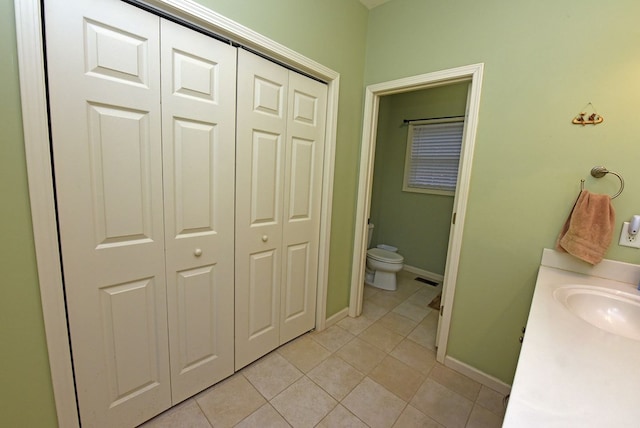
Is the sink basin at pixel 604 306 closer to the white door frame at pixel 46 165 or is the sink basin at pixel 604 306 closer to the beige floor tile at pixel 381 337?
the beige floor tile at pixel 381 337

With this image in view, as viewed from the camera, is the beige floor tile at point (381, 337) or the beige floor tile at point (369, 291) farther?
the beige floor tile at point (369, 291)

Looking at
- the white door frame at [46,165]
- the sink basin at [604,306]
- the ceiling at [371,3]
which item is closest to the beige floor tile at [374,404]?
the sink basin at [604,306]

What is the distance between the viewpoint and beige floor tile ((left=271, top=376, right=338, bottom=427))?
138 cm

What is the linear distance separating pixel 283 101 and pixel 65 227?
3.93 ft

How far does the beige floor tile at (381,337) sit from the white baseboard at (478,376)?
0.38 metres

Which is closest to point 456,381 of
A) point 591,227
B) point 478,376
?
point 478,376

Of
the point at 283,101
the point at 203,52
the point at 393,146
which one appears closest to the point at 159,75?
the point at 203,52

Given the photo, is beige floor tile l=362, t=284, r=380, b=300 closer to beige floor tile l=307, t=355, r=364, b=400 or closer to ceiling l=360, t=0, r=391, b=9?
beige floor tile l=307, t=355, r=364, b=400

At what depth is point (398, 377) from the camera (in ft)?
5.60

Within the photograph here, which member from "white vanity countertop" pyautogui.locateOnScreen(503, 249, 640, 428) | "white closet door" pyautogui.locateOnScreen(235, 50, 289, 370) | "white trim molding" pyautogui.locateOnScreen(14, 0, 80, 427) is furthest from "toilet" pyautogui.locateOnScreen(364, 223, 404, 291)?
"white trim molding" pyautogui.locateOnScreen(14, 0, 80, 427)

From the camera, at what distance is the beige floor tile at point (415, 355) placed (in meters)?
1.81

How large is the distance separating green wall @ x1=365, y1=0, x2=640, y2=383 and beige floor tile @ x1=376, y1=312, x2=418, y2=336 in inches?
17.5

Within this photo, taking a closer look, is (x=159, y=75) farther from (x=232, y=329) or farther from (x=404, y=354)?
(x=404, y=354)

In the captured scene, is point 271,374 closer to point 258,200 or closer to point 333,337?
point 333,337
